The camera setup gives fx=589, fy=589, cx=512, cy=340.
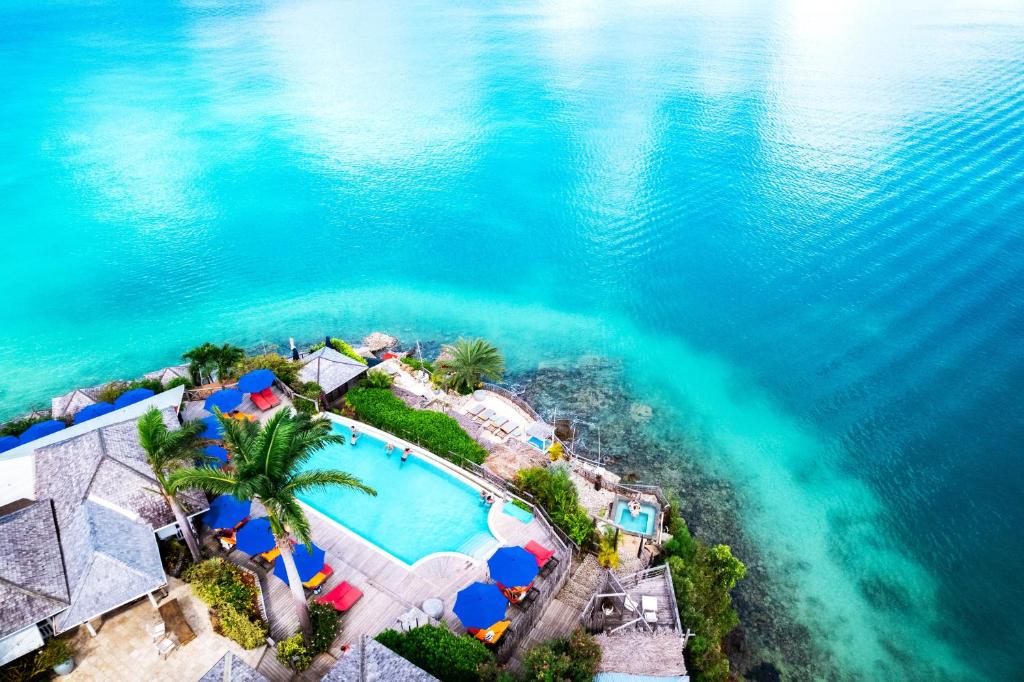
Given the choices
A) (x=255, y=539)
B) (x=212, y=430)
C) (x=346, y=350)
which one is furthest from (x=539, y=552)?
(x=346, y=350)

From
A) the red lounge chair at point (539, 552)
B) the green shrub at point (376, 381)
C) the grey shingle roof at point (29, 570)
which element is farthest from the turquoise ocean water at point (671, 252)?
the grey shingle roof at point (29, 570)

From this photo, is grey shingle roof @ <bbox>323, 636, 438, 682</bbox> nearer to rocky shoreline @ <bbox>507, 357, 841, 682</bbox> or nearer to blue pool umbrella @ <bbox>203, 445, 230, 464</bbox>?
blue pool umbrella @ <bbox>203, 445, 230, 464</bbox>

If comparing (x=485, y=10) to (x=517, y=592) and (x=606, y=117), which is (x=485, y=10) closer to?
(x=606, y=117)

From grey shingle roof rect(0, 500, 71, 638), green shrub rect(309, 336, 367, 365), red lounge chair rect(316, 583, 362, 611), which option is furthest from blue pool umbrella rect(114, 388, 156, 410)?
red lounge chair rect(316, 583, 362, 611)

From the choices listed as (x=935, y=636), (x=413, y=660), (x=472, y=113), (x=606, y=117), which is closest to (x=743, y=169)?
(x=606, y=117)

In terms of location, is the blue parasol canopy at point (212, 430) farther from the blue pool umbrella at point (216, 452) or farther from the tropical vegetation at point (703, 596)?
the tropical vegetation at point (703, 596)

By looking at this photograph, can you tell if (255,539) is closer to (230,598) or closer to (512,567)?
(230,598)
